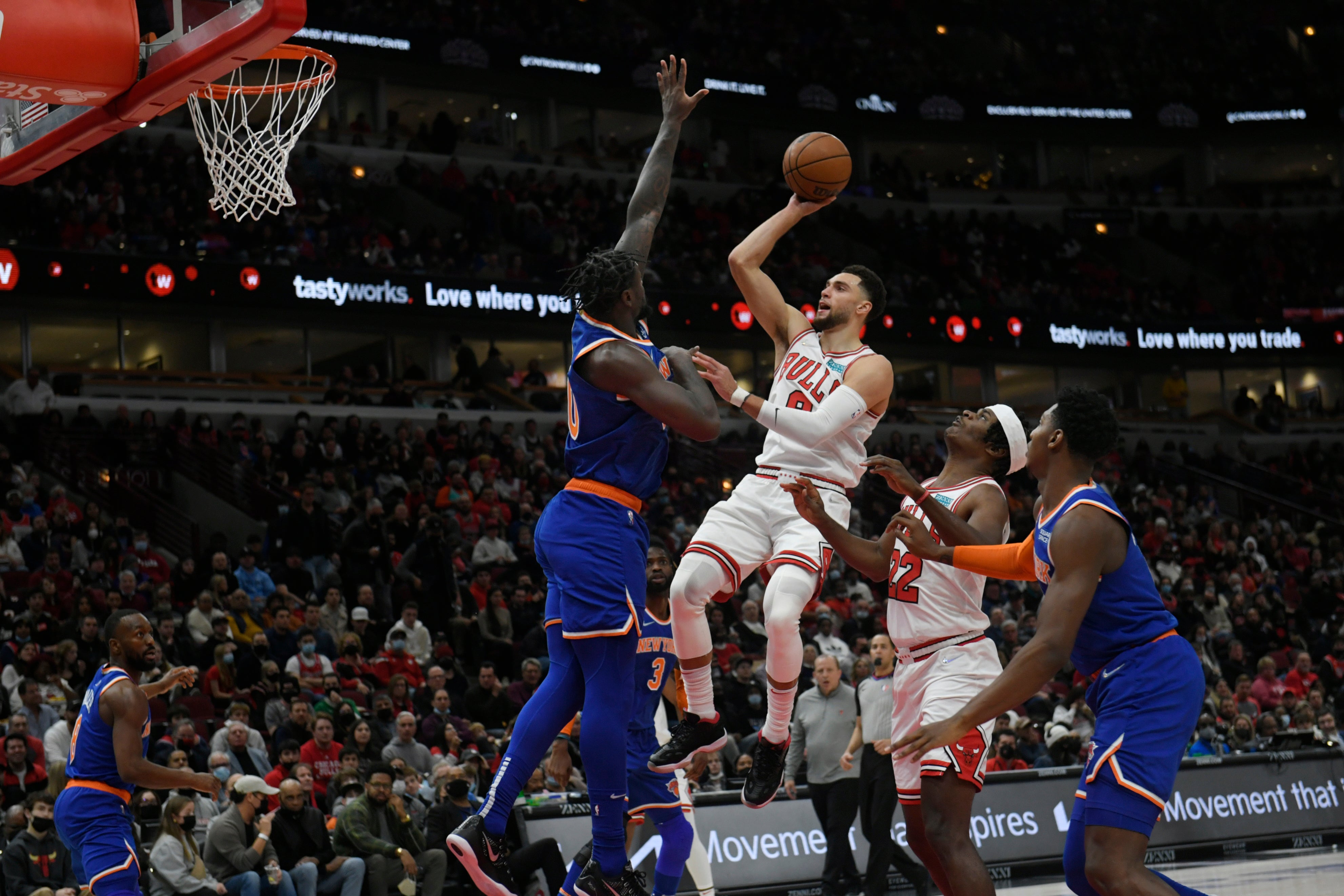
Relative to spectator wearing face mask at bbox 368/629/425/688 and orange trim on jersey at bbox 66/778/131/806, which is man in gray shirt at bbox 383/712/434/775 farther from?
orange trim on jersey at bbox 66/778/131/806

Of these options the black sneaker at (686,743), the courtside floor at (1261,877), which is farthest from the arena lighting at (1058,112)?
the black sneaker at (686,743)

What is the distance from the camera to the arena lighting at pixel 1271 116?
40062 millimetres

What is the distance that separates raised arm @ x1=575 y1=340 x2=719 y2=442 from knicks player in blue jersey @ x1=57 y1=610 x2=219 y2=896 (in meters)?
3.57

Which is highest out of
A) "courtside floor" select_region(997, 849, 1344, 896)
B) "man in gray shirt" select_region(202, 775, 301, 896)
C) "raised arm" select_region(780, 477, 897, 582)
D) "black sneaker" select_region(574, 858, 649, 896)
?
"raised arm" select_region(780, 477, 897, 582)

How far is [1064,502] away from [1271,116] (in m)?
39.7

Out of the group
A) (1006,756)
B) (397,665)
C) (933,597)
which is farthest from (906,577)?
(397,665)

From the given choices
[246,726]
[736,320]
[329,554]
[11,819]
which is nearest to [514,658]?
[329,554]

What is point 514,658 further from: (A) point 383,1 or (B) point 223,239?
(A) point 383,1

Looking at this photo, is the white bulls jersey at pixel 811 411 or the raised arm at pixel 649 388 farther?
the white bulls jersey at pixel 811 411

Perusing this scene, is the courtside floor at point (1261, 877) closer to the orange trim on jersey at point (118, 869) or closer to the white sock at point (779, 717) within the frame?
the white sock at point (779, 717)

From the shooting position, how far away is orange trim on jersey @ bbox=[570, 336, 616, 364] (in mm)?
5676

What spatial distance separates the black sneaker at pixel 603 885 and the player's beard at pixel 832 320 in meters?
2.98

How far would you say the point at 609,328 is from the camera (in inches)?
227

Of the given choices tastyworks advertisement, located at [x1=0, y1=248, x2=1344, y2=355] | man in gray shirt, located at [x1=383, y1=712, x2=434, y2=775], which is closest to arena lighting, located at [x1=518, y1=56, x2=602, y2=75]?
tastyworks advertisement, located at [x1=0, y1=248, x2=1344, y2=355]
